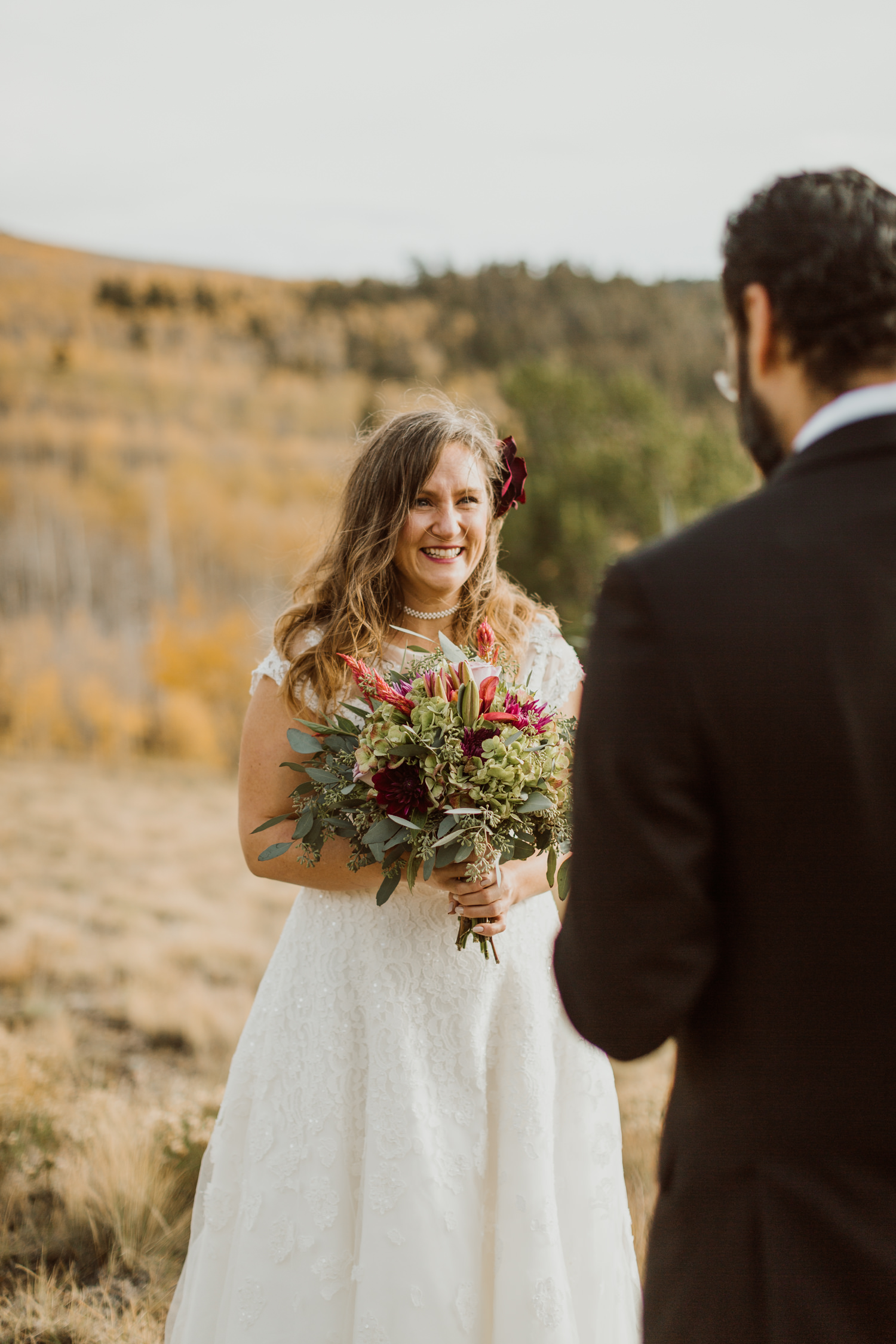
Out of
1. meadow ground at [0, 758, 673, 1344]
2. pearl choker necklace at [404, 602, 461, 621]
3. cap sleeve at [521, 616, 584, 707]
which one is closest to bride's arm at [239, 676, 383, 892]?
pearl choker necklace at [404, 602, 461, 621]

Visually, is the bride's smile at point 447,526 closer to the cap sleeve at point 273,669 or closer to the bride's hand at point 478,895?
the cap sleeve at point 273,669

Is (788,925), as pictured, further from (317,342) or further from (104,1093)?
(317,342)

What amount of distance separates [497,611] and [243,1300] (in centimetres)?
177

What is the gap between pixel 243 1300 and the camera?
2123 mm

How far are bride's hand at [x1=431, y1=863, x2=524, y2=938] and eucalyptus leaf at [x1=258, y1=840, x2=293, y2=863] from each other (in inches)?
13.9

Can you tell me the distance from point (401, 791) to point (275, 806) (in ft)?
1.55

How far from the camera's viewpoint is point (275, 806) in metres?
2.32

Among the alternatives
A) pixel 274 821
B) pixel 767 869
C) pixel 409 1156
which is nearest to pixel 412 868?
pixel 274 821

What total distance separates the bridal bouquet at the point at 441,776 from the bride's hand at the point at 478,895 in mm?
26

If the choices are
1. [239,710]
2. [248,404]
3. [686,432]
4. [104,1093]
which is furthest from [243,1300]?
[248,404]

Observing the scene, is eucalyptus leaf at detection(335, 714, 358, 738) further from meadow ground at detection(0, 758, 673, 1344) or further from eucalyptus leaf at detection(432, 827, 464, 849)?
meadow ground at detection(0, 758, 673, 1344)

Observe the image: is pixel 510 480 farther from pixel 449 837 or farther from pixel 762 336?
pixel 762 336

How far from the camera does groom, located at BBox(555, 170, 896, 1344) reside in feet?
3.16

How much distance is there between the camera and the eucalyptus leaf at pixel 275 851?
2.19 metres
